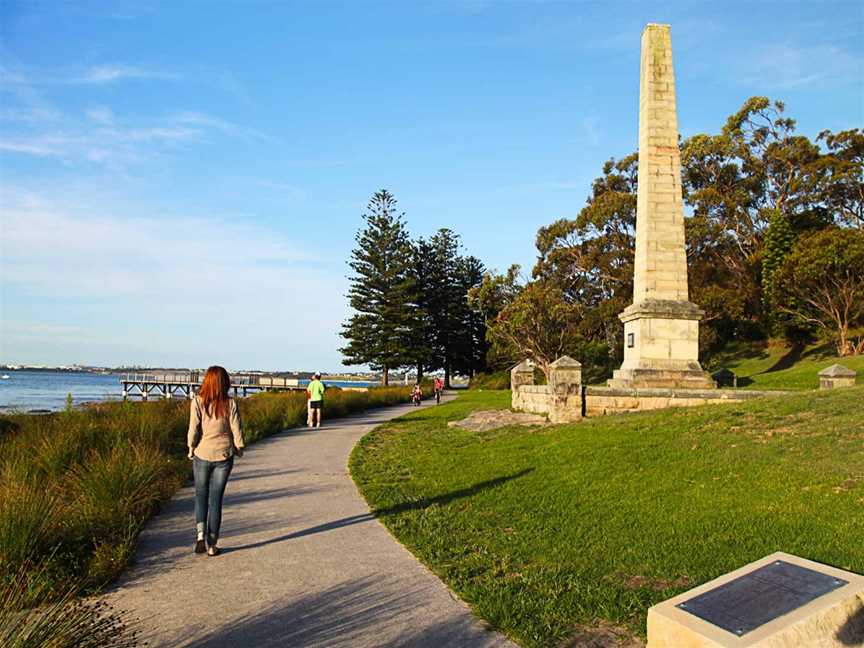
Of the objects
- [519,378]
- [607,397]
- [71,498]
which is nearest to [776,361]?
[519,378]

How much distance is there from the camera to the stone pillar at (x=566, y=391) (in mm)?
14469

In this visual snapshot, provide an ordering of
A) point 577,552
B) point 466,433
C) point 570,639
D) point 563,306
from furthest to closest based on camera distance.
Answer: point 563,306 < point 466,433 < point 577,552 < point 570,639

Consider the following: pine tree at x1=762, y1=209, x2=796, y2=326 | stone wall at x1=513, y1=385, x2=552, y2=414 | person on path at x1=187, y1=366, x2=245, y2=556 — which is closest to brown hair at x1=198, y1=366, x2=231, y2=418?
person on path at x1=187, y1=366, x2=245, y2=556

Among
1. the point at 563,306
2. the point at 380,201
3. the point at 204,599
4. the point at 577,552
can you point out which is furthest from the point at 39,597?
the point at 380,201

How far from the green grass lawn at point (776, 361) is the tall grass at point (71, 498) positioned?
21.4 m

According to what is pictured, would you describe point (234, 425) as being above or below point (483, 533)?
above

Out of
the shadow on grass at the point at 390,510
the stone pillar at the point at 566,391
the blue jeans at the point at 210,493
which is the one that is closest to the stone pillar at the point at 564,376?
the stone pillar at the point at 566,391

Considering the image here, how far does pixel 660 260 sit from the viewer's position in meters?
15.6

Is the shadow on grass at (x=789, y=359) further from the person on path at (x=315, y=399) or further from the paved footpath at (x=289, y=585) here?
the paved footpath at (x=289, y=585)

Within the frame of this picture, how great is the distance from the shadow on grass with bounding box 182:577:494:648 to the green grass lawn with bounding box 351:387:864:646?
1.22ft

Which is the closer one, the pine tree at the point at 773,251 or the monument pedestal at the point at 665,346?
the monument pedestal at the point at 665,346

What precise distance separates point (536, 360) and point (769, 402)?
95.6ft

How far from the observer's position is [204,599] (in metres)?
4.70

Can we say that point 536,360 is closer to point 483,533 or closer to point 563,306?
point 563,306
